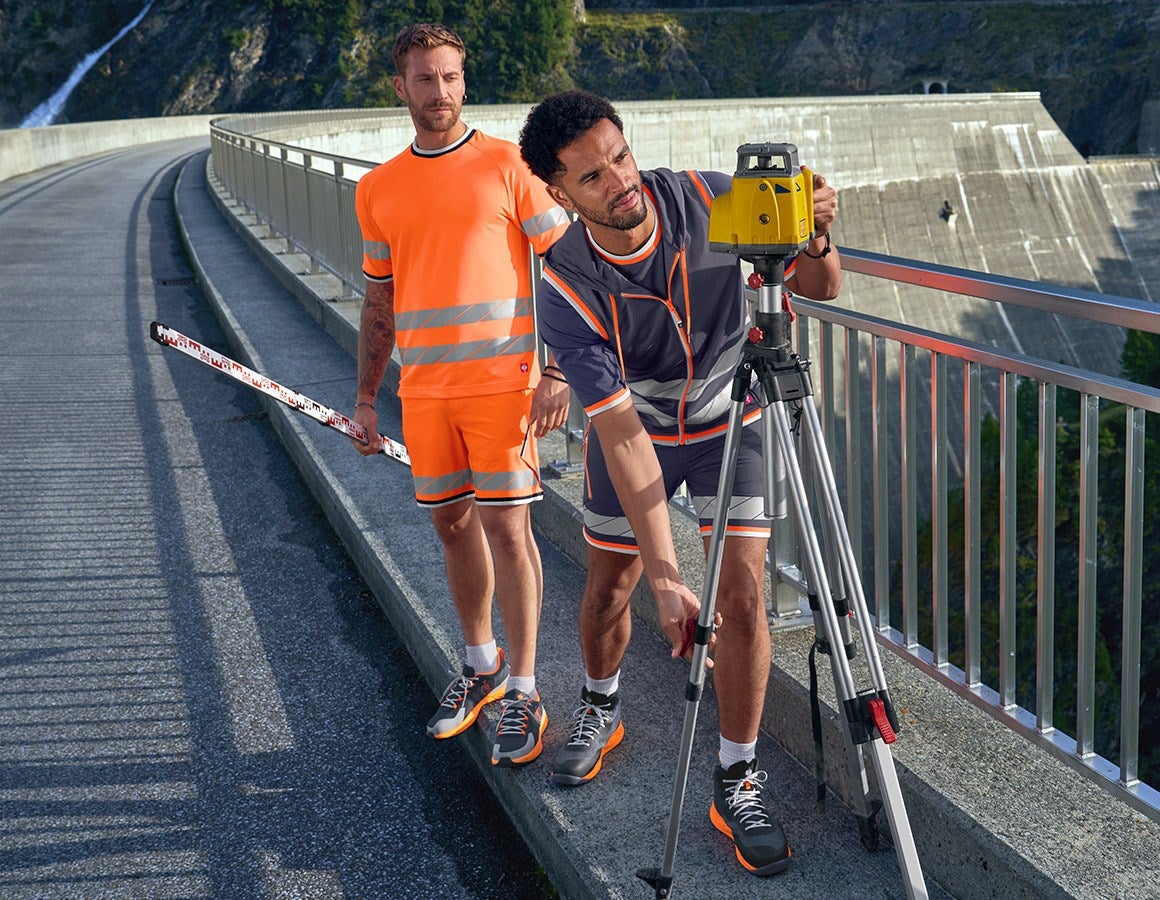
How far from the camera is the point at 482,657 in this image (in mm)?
3838

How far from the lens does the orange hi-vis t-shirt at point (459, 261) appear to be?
3527mm

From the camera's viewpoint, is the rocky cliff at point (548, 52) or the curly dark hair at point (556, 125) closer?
the curly dark hair at point (556, 125)

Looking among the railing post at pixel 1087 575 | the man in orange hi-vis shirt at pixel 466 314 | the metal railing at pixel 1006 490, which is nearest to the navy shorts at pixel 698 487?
the man in orange hi-vis shirt at pixel 466 314

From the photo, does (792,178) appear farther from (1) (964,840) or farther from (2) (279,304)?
(2) (279,304)

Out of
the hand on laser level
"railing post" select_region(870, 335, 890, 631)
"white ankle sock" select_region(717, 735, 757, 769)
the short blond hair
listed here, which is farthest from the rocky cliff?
the hand on laser level

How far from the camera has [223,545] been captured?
5766mm

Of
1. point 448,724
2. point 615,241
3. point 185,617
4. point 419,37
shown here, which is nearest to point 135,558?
point 185,617

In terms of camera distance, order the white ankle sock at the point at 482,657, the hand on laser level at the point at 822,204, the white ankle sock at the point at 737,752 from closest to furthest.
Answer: the hand on laser level at the point at 822,204, the white ankle sock at the point at 737,752, the white ankle sock at the point at 482,657

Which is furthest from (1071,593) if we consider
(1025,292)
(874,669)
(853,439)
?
(874,669)

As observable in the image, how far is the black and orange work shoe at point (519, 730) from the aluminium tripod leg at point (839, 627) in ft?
3.99

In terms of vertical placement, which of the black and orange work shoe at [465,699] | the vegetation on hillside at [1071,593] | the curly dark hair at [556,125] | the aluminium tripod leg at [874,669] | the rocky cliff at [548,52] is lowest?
the vegetation on hillside at [1071,593]

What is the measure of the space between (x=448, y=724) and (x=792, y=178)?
6.87 ft

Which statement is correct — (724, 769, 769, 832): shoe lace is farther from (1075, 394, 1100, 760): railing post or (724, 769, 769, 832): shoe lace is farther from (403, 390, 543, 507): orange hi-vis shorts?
(403, 390, 543, 507): orange hi-vis shorts

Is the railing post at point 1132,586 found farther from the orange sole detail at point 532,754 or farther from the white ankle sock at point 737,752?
the orange sole detail at point 532,754
